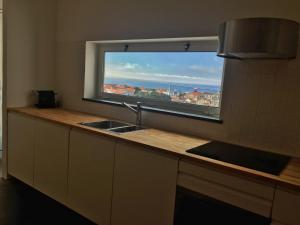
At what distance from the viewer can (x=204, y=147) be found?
176 cm

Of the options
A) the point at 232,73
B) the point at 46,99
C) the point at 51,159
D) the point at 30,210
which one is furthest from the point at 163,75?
the point at 30,210

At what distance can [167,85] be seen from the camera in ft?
8.27

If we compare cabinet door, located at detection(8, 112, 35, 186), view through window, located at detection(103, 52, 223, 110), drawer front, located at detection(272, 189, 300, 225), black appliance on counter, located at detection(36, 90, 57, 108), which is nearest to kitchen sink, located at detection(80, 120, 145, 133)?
view through window, located at detection(103, 52, 223, 110)

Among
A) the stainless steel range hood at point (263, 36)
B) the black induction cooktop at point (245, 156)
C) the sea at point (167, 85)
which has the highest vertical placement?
the stainless steel range hood at point (263, 36)

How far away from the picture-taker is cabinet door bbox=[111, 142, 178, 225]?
1664mm

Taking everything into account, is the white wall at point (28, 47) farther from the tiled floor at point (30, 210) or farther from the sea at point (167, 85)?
the tiled floor at point (30, 210)

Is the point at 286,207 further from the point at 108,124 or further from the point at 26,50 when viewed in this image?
the point at 26,50

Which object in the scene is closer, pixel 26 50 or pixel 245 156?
pixel 245 156

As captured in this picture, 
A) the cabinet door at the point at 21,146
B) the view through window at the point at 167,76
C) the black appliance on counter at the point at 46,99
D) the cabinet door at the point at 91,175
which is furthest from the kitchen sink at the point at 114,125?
the black appliance on counter at the point at 46,99

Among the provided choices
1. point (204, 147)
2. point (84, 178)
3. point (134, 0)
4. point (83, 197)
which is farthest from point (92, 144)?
point (134, 0)

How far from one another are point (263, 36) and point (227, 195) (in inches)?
35.1

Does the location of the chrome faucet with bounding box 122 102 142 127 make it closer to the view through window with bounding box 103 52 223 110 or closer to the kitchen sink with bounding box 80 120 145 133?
the kitchen sink with bounding box 80 120 145 133

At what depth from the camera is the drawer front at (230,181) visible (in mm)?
1310

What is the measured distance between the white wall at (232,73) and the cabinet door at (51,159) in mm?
587
